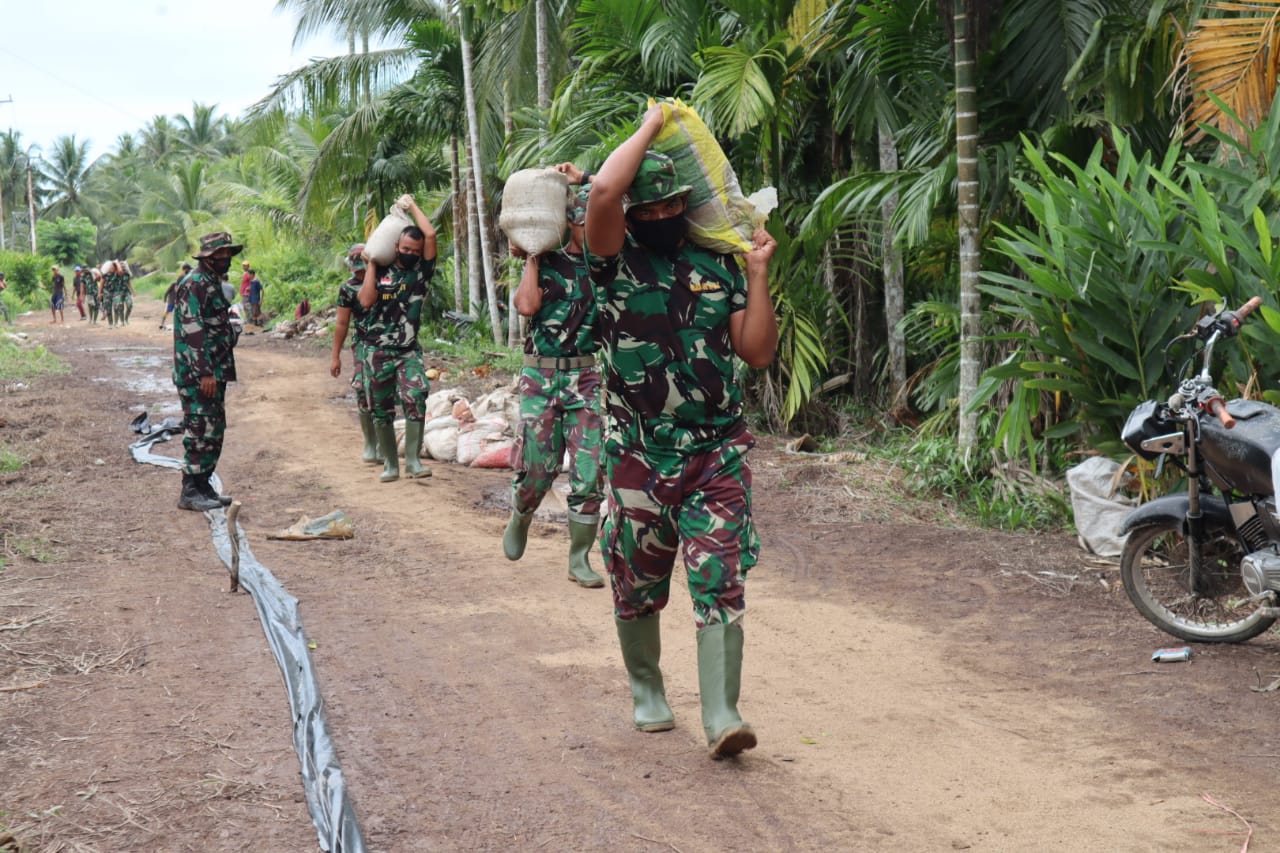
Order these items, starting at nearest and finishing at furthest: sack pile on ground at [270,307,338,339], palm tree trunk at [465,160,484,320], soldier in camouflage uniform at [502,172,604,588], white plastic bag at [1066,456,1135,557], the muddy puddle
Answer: soldier in camouflage uniform at [502,172,604,588]
white plastic bag at [1066,456,1135,557]
the muddy puddle
palm tree trunk at [465,160,484,320]
sack pile on ground at [270,307,338,339]

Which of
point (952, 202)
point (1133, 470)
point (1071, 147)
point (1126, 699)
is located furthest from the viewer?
point (952, 202)

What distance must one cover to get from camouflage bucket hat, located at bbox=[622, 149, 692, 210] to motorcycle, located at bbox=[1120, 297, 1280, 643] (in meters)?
2.50

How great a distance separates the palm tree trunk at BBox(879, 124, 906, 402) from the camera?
10.0m

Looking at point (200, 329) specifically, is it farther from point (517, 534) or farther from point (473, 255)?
point (473, 255)

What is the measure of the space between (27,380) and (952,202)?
1292 cm

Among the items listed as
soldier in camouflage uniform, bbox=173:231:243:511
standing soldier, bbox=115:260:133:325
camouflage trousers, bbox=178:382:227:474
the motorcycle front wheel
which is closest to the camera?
the motorcycle front wheel

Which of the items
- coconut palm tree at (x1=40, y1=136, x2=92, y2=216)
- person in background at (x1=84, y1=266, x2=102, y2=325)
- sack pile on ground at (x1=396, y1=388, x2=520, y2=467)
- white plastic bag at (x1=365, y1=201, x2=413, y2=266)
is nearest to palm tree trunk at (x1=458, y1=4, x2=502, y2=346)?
sack pile on ground at (x1=396, y1=388, x2=520, y2=467)

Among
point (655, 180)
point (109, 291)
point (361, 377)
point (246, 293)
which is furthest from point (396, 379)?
point (109, 291)

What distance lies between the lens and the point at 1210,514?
16.4ft

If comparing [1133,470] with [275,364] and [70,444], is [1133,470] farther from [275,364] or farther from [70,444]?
[275,364]

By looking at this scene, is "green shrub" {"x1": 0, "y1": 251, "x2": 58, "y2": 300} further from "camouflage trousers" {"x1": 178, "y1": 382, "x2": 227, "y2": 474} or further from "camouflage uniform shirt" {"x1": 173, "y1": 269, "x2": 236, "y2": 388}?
"camouflage uniform shirt" {"x1": 173, "y1": 269, "x2": 236, "y2": 388}

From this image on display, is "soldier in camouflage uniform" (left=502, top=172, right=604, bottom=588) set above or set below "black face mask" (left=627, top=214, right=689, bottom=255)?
below

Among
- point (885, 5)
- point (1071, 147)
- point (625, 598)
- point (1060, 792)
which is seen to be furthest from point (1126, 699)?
point (885, 5)

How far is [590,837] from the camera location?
3.25 meters
